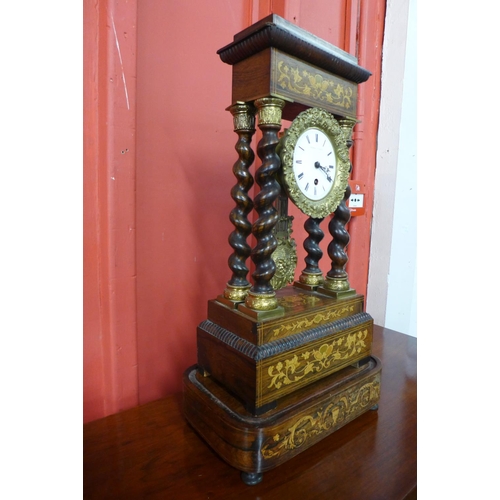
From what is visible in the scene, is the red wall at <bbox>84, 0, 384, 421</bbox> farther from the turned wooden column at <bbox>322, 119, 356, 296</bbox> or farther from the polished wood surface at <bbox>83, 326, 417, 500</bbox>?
the turned wooden column at <bbox>322, 119, 356, 296</bbox>

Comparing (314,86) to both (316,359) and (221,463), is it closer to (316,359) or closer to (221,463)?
(316,359)

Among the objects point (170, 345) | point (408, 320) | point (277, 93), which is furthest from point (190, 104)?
point (408, 320)

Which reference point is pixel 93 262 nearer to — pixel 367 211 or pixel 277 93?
pixel 277 93

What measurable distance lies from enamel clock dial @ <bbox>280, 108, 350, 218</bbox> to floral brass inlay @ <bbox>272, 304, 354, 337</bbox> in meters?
0.20

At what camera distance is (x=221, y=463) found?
24.7 inches

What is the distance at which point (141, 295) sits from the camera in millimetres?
853

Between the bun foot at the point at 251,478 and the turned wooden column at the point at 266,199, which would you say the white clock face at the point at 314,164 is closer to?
the turned wooden column at the point at 266,199

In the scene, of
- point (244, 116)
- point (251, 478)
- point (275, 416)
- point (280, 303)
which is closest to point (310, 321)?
point (280, 303)

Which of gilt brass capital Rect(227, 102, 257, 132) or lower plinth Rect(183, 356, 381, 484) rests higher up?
gilt brass capital Rect(227, 102, 257, 132)

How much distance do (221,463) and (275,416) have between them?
0.43ft

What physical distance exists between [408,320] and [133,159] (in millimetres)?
1145

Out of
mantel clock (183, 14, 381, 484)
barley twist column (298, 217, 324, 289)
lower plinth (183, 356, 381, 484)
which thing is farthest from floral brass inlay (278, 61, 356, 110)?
lower plinth (183, 356, 381, 484)

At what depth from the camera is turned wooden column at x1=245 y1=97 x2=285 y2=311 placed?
616mm

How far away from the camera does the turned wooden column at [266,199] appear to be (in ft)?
2.02
